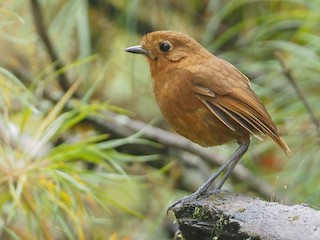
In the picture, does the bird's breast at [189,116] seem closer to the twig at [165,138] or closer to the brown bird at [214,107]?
the brown bird at [214,107]

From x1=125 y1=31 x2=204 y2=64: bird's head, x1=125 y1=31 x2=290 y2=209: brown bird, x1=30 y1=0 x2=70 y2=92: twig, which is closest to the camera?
x1=125 y1=31 x2=290 y2=209: brown bird

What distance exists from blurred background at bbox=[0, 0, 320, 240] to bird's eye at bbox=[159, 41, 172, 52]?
259 mm

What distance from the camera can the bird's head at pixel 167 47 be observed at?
2574mm

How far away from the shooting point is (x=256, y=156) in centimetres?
387

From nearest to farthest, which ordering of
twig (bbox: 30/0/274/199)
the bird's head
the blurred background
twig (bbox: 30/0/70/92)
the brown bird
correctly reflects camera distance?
the brown bird → the bird's head → the blurred background → twig (bbox: 30/0/70/92) → twig (bbox: 30/0/274/199)

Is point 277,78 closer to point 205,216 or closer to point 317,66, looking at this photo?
point 317,66

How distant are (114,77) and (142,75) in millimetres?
139

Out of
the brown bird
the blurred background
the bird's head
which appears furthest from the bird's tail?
the blurred background

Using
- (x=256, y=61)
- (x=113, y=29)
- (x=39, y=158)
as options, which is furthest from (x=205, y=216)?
(x=113, y=29)

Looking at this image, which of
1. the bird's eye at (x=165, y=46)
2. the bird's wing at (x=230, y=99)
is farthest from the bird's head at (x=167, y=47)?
the bird's wing at (x=230, y=99)

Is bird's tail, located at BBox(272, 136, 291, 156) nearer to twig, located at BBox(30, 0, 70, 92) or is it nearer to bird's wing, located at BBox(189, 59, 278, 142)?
bird's wing, located at BBox(189, 59, 278, 142)

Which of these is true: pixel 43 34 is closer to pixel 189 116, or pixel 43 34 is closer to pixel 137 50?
pixel 137 50

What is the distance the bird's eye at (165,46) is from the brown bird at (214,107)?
11 cm

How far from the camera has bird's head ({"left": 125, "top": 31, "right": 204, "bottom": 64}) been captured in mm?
2574
